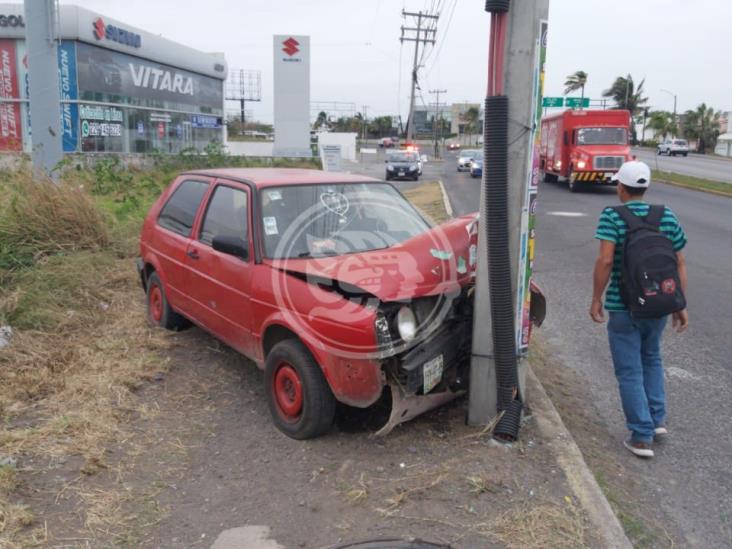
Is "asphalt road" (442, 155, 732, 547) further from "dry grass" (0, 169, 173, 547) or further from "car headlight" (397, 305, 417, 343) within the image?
"dry grass" (0, 169, 173, 547)

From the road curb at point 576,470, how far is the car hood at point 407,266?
1.05 meters

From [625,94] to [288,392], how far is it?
347ft

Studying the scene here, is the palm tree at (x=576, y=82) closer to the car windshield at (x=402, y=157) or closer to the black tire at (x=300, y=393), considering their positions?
the car windshield at (x=402, y=157)

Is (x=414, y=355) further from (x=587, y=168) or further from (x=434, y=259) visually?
(x=587, y=168)

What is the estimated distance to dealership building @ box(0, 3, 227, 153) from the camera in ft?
74.4

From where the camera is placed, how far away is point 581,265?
9.95 m

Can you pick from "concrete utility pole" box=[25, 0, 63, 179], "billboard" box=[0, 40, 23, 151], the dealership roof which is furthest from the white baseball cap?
"billboard" box=[0, 40, 23, 151]

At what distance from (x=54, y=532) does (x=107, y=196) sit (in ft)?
34.8

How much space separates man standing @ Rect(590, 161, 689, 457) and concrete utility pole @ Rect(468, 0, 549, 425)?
1.88ft

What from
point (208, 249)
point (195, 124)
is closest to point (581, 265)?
point (208, 249)

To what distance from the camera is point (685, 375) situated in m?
5.30

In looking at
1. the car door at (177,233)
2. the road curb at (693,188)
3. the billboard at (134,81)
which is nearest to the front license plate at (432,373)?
the car door at (177,233)

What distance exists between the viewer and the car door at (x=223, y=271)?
441cm

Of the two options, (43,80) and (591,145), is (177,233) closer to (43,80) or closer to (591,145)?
(43,80)
